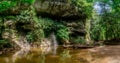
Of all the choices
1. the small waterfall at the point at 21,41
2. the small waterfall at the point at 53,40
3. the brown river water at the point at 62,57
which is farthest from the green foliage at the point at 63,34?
the brown river water at the point at 62,57

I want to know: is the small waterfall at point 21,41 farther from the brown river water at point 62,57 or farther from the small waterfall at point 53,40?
the small waterfall at point 53,40

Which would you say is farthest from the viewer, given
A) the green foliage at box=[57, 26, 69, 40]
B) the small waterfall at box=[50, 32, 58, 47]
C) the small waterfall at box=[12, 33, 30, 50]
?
the green foliage at box=[57, 26, 69, 40]

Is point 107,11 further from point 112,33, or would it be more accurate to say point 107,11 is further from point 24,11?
point 24,11

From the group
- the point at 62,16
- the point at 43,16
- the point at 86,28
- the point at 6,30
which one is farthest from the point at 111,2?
the point at 6,30

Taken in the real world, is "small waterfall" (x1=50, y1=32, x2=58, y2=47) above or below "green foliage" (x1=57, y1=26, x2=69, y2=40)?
below

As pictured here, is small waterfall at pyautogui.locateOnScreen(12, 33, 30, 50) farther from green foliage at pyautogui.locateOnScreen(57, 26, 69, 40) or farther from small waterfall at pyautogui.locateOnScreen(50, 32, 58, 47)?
green foliage at pyautogui.locateOnScreen(57, 26, 69, 40)

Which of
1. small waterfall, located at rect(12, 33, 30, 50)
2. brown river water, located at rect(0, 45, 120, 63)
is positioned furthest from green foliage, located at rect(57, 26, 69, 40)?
brown river water, located at rect(0, 45, 120, 63)

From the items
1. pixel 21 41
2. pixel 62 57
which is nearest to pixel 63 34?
pixel 21 41

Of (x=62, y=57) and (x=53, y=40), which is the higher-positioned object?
(x=62, y=57)

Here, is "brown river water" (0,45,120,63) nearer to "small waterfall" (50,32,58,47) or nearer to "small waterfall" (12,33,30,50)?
"small waterfall" (12,33,30,50)

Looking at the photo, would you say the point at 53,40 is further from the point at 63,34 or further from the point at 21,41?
the point at 21,41

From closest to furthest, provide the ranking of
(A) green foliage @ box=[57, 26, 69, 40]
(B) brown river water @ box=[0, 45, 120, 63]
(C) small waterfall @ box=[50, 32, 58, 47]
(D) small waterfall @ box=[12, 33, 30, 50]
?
1. (B) brown river water @ box=[0, 45, 120, 63]
2. (D) small waterfall @ box=[12, 33, 30, 50]
3. (C) small waterfall @ box=[50, 32, 58, 47]
4. (A) green foliage @ box=[57, 26, 69, 40]

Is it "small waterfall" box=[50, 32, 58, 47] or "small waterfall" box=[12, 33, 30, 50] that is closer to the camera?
"small waterfall" box=[12, 33, 30, 50]

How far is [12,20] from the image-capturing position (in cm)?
2044
